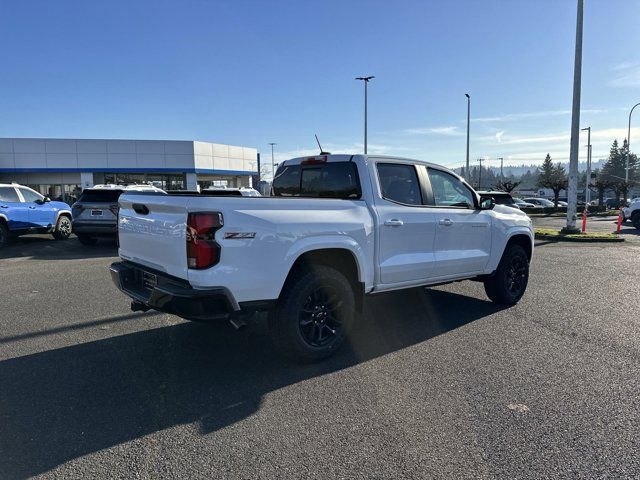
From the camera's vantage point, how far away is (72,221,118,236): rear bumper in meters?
12.4

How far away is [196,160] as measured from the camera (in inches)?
1674

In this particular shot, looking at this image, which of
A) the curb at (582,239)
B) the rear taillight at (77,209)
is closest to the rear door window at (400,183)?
the rear taillight at (77,209)

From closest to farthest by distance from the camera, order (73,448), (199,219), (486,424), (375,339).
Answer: (73,448), (486,424), (199,219), (375,339)

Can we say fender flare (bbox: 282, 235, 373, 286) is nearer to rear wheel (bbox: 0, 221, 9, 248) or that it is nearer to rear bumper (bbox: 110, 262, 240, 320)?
rear bumper (bbox: 110, 262, 240, 320)

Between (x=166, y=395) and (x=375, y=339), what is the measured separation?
2311 millimetres

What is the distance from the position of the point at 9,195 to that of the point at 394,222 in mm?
12533

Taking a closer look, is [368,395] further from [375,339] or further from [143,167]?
[143,167]

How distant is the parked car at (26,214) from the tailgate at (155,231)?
10325 millimetres

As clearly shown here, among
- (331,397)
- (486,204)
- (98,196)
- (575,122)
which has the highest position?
(575,122)

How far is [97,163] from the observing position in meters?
40.2

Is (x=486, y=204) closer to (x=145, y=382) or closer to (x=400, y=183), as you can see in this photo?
(x=400, y=183)

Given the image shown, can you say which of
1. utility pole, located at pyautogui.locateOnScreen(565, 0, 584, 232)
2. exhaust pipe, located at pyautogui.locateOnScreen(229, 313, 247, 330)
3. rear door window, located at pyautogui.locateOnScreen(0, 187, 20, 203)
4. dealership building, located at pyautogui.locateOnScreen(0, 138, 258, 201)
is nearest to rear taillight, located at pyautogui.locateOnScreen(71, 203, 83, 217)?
rear door window, located at pyautogui.locateOnScreen(0, 187, 20, 203)

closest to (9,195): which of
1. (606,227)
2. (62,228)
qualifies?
(62,228)

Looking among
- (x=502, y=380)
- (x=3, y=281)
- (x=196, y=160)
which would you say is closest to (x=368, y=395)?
(x=502, y=380)
